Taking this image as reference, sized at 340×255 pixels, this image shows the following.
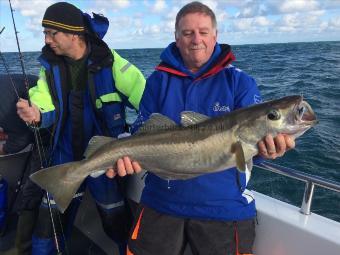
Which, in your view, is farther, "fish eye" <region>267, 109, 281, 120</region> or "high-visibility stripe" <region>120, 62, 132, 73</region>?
"high-visibility stripe" <region>120, 62, 132, 73</region>

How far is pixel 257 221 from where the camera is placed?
4.12 meters

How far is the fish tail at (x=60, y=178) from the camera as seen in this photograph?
3816mm

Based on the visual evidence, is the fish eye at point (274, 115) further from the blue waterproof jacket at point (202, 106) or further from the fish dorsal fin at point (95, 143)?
the fish dorsal fin at point (95, 143)

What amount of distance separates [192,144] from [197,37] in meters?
1.13

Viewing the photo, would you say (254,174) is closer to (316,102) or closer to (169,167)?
(169,167)

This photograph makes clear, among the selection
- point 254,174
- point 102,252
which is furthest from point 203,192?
point 254,174

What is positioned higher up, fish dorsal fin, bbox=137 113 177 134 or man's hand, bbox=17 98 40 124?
fish dorsal fin, bbox=137 113 177 134

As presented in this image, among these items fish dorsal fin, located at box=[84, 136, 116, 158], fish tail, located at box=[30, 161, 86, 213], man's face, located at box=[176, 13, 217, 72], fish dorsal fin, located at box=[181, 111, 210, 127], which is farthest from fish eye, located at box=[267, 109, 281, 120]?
fish tail, located at box=[30, 161, 86, 213]

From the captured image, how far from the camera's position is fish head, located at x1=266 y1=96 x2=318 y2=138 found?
10.4ft

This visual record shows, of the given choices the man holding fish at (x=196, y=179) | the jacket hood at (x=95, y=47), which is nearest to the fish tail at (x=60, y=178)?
the man holding fish at (x=196, y=179)

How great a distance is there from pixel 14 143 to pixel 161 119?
10.4 ft

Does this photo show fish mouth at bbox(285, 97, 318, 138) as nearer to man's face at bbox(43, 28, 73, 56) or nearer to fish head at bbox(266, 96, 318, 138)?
fish head at bbox(266, 96, 318, 138)

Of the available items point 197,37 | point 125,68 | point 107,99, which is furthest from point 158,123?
point 125,68

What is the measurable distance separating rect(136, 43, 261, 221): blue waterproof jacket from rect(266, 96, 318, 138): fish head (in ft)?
2.10
